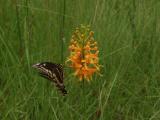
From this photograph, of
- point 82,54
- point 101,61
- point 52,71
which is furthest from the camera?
point 101,61

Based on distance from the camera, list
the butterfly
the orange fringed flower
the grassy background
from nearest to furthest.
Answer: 1. the butterfly
2. the orange fringed flower
3. the grassy background

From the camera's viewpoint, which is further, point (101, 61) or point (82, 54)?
point (101, 61)

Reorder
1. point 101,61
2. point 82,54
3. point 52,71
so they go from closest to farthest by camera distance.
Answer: point 52,71 < point 82,54 < point 101,61

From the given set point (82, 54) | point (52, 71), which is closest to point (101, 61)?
point (82, 54)

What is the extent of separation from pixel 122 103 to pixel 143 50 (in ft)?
1.94

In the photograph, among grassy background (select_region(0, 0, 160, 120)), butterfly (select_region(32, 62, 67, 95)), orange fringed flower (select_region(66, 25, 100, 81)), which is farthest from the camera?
grassy background (select_region(0, 0, 160, 120))

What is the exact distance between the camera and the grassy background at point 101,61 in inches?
93.7

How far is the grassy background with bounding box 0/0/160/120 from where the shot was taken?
7.81ft

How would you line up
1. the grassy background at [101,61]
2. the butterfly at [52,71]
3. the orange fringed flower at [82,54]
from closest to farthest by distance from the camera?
the butterfly at [52,71] < the orange fringed flower at [82,54] < the grassy background at [101,61]

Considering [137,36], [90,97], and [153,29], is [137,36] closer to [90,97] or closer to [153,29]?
[153,29]

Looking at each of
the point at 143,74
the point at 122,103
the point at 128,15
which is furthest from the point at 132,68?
the point at 128,15

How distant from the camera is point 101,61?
2.91m

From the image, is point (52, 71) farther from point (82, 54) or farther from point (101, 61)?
point (101, 61)

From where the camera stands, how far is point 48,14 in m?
3.33
